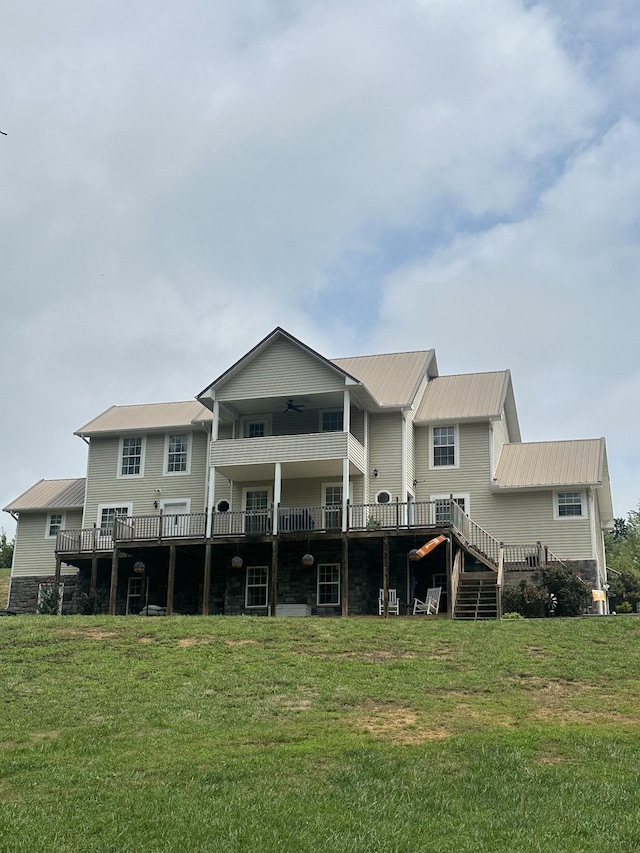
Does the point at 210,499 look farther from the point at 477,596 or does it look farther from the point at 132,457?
the point at 477,596

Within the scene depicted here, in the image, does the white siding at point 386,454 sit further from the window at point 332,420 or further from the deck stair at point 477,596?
the deck stair at point 477,596

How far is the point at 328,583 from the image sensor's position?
3139 cm

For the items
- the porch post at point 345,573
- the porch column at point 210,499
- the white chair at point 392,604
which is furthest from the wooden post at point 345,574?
the porch column at point 210,499

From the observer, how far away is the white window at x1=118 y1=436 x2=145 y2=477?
3600cm

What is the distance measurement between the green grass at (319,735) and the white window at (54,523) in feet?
45.4

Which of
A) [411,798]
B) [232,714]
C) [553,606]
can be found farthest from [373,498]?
[411,798]

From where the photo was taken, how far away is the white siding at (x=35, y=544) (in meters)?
37.3

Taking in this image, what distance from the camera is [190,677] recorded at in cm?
1897

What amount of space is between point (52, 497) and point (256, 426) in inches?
371

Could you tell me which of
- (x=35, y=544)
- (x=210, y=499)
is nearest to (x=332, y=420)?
(x=210, y=499)

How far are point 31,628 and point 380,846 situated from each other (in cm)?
1569

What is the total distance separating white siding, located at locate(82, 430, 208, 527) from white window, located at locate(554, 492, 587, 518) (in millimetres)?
11614

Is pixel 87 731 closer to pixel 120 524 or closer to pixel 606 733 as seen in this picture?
pixel 606 733

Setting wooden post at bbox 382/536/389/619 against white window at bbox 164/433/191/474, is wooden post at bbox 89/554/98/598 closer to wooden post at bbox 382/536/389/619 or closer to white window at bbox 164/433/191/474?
white window at bbox 164/433/191/474
